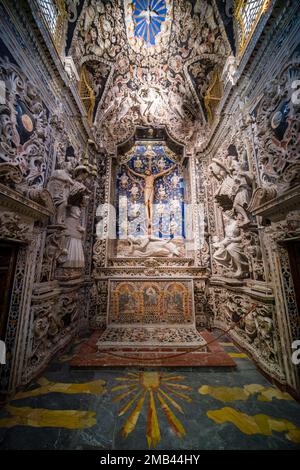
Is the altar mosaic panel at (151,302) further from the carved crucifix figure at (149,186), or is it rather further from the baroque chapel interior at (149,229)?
the carved crucifix figure at (149,186)

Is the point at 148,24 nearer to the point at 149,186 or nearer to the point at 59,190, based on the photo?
the point at 149,186

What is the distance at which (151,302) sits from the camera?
17.8 feet

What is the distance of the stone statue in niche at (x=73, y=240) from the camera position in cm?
442

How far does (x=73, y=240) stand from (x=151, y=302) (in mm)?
3005

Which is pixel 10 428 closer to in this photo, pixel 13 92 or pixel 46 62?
pixel 13 92

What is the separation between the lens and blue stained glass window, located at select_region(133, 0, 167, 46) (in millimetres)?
5598

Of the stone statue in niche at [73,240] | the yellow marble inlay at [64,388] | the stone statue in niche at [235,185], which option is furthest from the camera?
the stone statue in niche at [73,240]

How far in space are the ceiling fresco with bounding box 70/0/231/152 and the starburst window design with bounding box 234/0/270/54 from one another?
15.8 inches

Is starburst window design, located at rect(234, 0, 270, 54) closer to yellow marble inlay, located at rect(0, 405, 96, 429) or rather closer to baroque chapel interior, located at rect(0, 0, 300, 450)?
baroque chapel interior, located at rect(0, 0, 300, 450)

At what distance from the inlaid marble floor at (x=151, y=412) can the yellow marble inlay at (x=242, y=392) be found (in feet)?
0.05

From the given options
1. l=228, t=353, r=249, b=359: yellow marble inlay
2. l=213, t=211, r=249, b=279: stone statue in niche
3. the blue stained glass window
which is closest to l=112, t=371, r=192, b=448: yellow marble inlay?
l=228, t=353, r=249, b=359: yellow marble inlay

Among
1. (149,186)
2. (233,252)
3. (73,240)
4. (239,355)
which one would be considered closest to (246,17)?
(149,186)

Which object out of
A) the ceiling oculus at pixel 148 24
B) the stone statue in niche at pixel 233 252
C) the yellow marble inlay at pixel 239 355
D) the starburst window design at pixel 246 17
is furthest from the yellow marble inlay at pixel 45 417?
the ceiling oculus at pixel 148 24

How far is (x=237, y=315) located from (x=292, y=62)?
519cm
